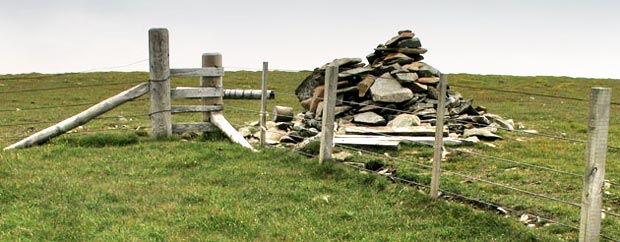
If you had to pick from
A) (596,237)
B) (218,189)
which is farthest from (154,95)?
(596,237)

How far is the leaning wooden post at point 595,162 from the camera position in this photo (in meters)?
6.53

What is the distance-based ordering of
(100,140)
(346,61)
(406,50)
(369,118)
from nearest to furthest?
(100,140) → (369,118) → (346,61) → (406,50)

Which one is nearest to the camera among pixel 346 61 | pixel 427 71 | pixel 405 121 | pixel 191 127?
pixel 191 127

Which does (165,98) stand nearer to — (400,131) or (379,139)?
(379,139)

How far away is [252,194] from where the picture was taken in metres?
9.09

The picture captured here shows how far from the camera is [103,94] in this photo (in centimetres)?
3397

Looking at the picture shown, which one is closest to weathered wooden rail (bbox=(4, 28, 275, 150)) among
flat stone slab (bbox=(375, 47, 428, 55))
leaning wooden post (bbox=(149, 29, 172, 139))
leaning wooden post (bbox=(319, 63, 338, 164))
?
leaning wooden post (bbox=(149, 29, 172, 139))

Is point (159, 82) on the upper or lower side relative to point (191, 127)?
upper

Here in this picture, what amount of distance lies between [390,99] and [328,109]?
174 inches

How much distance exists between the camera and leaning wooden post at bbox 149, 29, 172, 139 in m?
13.2

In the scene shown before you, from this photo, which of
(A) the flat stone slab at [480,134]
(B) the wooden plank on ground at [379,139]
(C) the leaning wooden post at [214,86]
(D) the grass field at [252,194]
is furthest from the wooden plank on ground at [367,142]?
(C) the leaning wooden post at [214,86]

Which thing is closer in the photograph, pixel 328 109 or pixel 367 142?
pixel 328 109

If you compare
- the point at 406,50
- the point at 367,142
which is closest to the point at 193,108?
the point at 367,142

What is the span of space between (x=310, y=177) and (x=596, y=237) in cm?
471
